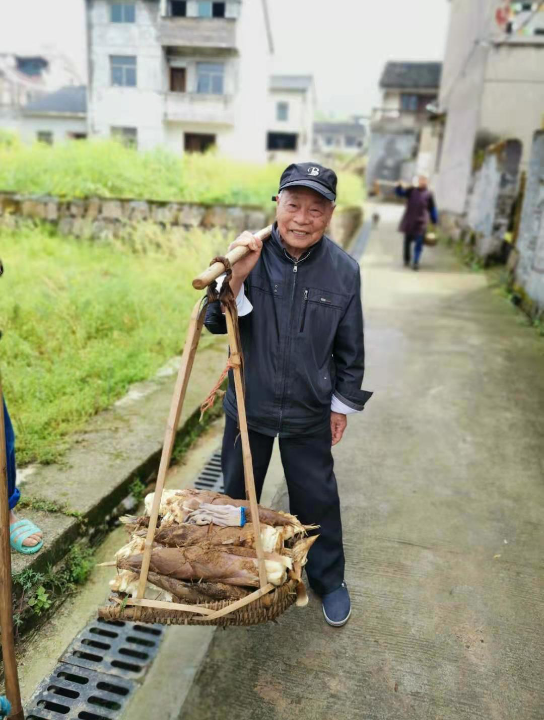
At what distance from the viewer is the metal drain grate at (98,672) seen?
1.90 meters

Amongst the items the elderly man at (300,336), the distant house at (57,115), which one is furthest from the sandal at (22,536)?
the distant house at (57,115)

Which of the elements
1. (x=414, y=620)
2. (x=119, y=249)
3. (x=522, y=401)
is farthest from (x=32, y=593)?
(x=119, y=249)

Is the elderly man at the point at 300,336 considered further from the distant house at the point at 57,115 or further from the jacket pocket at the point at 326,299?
the distant house at the point at 57,115

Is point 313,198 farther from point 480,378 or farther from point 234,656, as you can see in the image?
point 480,378

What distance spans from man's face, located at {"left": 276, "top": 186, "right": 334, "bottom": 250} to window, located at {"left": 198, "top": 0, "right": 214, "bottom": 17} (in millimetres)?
14658

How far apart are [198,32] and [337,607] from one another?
1763 cm

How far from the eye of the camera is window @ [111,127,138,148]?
1080 centimetres

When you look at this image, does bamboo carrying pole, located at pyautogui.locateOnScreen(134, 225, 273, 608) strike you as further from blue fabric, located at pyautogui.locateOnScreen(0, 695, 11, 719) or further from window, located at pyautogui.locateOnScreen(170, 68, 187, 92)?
window, located at pyautogui.locateOnScreen(170, 68, 187, 92)

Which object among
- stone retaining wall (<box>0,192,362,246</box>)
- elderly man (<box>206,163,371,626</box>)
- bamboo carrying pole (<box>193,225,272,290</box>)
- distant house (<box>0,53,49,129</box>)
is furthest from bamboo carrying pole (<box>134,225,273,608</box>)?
distant house (<box>0,53,49,129</box>)

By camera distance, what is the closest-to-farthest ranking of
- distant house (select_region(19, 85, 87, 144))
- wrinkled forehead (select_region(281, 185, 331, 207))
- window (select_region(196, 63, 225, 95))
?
wrinkled forehead (select_region(281, 185, 331, 207)) → window (select_region(196, 63, 225, 95)) → distant house (select_region(19, 85, 87, 144))

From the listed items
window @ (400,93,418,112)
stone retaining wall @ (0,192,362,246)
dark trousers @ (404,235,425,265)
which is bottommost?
dark trousers @ (404,235,425,265)

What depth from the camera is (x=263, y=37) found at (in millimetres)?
22500

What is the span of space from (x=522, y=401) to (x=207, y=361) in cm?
263

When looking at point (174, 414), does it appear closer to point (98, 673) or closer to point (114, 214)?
point (98, 673)
